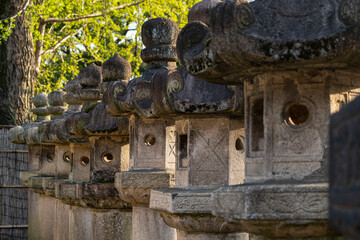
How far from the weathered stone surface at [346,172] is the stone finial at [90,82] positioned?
789cm

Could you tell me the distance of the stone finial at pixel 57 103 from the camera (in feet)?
44.4

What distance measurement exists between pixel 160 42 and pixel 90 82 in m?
3.14

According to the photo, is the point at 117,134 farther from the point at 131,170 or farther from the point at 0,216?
the point at 0,216

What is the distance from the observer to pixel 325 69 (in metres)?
3.93

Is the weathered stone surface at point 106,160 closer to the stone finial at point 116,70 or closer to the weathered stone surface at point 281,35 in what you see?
the stone finial at point 116,70

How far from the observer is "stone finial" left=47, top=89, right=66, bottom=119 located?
1352cm

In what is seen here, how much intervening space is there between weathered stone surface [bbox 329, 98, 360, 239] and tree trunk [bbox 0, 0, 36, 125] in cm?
1711

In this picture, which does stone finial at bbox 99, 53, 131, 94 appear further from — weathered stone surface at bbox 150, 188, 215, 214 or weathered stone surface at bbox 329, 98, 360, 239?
weathered stone surface at bbox 329, 98, 360, 239

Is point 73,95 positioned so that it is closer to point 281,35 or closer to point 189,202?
point 189,202

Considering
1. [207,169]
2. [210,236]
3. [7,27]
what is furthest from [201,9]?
[7,27]

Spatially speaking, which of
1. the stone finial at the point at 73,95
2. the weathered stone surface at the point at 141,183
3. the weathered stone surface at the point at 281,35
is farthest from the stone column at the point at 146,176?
the stone finial at the point at 73,95

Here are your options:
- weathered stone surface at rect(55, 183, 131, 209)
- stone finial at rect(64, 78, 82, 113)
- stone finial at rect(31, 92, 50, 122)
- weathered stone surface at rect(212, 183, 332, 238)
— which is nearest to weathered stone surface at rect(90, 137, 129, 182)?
weathered stone surface at rect(55, 183, 131, 209)

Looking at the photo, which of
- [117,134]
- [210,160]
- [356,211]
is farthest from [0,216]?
[356,211]

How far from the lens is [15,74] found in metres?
18.3
